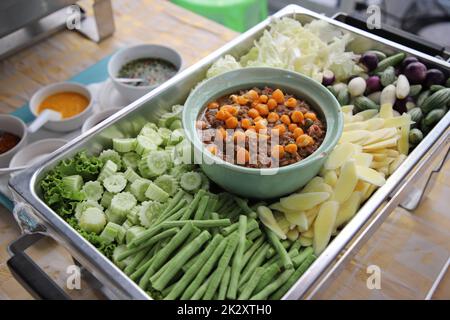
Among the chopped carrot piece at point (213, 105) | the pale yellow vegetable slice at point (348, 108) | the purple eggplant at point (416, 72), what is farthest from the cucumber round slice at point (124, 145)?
the purple eggplant at point (416, 72)

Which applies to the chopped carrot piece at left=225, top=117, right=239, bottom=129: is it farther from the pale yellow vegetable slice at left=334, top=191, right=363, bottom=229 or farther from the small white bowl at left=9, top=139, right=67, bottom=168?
the small white bowl at left=9, top=139, right=67, bottom=168

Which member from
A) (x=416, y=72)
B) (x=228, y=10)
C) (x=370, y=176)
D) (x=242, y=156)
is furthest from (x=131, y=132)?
(x=228, y=10)

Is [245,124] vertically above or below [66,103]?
above

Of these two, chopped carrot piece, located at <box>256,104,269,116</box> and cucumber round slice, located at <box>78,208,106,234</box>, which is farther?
chopped carrot piece, located at <box>256,104,269,116</box>

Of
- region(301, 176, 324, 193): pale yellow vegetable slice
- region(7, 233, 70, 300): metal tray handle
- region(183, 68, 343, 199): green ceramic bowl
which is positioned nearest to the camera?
region(7, 233, 70, 300): metal tray handle

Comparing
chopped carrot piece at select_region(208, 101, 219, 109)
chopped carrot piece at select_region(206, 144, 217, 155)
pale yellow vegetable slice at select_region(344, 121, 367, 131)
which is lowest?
pale yellow vegetable slice at select_region(344, 121, 367, 131)

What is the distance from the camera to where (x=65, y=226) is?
1.20 metres

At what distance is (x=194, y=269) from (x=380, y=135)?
2.42 feet

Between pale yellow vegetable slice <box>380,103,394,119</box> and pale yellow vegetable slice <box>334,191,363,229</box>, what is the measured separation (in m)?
0.38

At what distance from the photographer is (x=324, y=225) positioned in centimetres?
126

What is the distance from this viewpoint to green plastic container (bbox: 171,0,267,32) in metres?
2.67

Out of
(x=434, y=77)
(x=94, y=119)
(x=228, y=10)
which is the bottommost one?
(x=228, y=10)

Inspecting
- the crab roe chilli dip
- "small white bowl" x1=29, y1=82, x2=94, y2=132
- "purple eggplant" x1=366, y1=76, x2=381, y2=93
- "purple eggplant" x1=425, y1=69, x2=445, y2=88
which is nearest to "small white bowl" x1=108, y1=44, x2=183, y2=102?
"small white bowl" x1=29, y1=82, x2=94, y2=132

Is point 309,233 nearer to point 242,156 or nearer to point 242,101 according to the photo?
point 242,156
